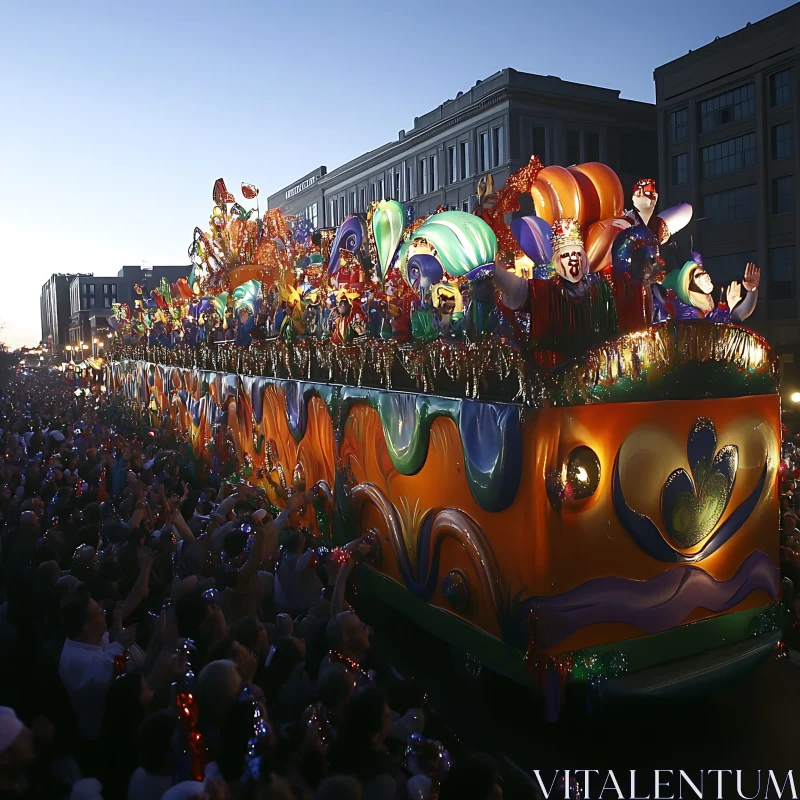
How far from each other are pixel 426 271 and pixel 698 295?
8.85 feet

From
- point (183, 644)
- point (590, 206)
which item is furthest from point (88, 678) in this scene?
point (590, 206)

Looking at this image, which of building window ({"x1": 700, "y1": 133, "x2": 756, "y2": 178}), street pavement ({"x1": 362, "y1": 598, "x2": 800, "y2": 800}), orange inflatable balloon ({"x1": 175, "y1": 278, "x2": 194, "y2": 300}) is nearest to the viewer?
street pavement ({"x1": 362, "y1": 598, "x2": 800, "y2": 800})

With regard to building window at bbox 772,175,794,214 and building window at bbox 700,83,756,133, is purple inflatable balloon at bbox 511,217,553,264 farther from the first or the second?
building window at bbox 700,83,756,133

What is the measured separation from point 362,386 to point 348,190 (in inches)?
2143

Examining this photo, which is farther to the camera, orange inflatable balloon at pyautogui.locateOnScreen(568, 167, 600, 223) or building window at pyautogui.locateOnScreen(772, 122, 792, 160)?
building window at pyautogui.locateOnScreen(772, 122, 792, 160)

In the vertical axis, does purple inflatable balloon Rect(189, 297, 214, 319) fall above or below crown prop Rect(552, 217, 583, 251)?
above

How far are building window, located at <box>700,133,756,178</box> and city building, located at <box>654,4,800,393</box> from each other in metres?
0.05

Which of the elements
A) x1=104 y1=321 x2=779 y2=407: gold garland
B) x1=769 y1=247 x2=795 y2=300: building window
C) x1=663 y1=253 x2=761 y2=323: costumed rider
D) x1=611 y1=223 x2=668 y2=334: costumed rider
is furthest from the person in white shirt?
→ x1=769 y1=247 x2=795 y2=300: building window

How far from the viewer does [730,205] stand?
119 ft

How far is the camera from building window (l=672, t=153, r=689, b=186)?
38.1m

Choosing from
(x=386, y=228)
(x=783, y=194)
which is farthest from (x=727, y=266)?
(x=386, y=228)

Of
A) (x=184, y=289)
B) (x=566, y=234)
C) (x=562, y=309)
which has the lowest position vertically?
(x=562, y=309)

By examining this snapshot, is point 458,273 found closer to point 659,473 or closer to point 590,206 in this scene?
point 590,206

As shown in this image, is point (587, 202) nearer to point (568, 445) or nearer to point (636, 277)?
point (636, 277)
